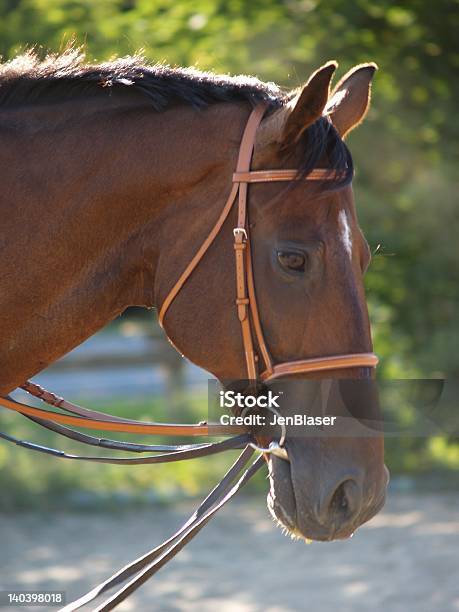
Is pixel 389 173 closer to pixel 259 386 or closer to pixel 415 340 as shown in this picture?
pixel 415 340

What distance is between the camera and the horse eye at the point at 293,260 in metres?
2.23

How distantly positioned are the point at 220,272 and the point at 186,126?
430 millimetres

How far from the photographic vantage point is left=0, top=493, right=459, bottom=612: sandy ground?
5309 mm

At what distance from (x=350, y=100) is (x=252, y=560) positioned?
431 centimetres

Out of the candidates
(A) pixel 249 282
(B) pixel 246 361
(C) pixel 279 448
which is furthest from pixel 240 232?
(C) pixel 279 448

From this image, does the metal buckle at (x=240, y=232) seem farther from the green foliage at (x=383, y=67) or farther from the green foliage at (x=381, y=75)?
the green foliage at (x=383, y=67)

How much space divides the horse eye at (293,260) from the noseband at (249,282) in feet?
0.29

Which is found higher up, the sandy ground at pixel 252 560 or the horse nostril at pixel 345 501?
the sandy ground at pixel 252 560

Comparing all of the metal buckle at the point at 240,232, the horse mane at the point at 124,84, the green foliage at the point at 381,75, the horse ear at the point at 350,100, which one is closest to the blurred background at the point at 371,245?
the green foliage at the point at 381,75

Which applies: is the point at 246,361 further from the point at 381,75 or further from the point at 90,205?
the point at 381,75

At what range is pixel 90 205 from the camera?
7.83 ft

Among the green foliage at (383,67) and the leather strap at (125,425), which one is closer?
the leather strap at (125,425)

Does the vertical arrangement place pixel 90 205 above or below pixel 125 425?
above

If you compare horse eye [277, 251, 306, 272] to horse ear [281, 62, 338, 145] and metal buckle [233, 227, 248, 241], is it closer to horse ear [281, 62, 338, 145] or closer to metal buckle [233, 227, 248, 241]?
metal buckle [233, 227, 248, 241]
